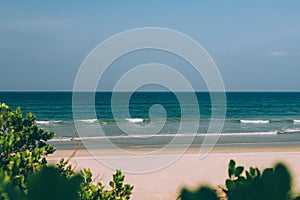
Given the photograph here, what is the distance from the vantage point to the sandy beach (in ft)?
42.7

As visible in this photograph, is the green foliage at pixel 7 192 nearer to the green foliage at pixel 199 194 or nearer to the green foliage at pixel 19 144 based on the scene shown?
the green foliage at pixel 199 194

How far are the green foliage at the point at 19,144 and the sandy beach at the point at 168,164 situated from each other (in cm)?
800

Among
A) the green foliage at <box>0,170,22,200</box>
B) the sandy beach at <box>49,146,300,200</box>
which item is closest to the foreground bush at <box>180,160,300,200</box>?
the green foliage at <box>0,170,22,200</box>

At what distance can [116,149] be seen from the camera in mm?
21656

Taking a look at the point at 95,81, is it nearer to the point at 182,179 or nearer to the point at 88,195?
the point at 88,195

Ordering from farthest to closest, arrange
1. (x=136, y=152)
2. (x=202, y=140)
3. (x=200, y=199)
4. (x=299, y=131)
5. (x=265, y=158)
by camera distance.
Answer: (x=299, y=131), (x=202, y=140), (x=136, y=152), (x=265, y=158), (x=200, y=199)

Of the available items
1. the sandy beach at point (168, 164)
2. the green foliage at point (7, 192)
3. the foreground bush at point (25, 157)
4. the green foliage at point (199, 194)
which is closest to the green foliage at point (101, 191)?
the foreground bush at point (25, 157)

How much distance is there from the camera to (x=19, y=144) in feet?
12.8

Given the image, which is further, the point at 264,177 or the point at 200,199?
the point at 264,177

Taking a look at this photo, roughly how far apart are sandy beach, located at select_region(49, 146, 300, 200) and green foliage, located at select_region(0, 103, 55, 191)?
800 centimetres

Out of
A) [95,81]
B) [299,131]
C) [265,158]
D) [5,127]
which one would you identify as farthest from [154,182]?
[299,131]

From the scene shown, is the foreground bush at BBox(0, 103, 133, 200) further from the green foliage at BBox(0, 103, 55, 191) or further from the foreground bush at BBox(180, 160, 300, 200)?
the foreground bush at BBox(180, 160, 300, 200)

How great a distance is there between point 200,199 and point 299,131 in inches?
1243

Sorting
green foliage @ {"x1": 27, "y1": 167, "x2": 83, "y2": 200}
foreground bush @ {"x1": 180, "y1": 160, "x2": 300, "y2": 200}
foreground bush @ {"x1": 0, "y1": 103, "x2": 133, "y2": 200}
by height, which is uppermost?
foreground bush @ {"x1": 0, "y1": 103, "x2": 133, "y2": 200}
